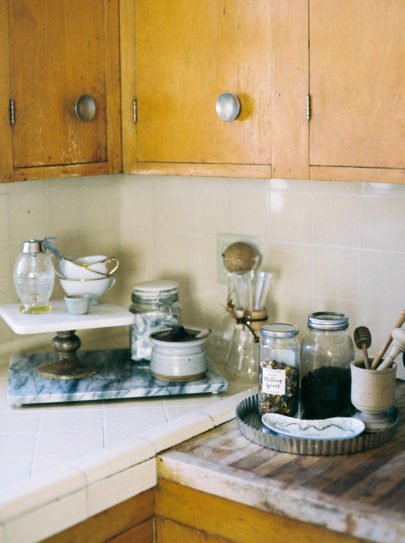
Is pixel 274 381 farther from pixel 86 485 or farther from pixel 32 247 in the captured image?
pixel 32 247

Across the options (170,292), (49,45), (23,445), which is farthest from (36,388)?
(49,45)

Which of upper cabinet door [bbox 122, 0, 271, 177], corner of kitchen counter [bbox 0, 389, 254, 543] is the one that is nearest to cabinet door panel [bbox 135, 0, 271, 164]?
upper cabinet door [bbox 122, 0, 271, 177]

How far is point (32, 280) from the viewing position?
1.97 m

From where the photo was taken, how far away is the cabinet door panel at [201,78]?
5.53 ft

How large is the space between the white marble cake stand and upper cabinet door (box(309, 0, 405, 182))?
65 centimetres

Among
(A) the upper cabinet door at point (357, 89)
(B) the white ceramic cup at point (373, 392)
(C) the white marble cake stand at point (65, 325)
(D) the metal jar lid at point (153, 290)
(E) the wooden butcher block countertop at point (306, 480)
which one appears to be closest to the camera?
(E) the wooden butcher block countertop at point (306, 480)

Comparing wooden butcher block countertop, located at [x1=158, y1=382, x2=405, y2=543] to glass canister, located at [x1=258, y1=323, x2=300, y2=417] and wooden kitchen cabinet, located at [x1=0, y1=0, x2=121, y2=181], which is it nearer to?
glass canister, located at [x1=258, y1=323, x2=300, y2=417]

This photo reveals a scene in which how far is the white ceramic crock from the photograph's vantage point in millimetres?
1883

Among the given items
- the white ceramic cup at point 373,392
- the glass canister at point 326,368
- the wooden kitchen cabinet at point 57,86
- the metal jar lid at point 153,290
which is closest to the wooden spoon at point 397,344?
Result: the white ceramic cup at point 373,392

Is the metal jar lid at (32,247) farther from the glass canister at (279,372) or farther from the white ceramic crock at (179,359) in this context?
the glass canister at (279,372)

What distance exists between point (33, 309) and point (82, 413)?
357 millimetres

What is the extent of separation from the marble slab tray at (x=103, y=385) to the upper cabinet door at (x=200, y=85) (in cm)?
52

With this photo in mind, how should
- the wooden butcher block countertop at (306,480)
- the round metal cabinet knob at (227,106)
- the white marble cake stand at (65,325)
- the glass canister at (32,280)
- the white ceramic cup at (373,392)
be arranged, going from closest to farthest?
the wooden butcher block countertop at (306,480), the white ceramic cup at (373,392), the round metal cabinet knob at (227,106), the white marble cake stand at (65,325), the glass canister at (32,280)

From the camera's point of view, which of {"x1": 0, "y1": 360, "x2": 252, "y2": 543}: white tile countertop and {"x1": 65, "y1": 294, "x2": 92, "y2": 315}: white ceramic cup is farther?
{"x1": 65, "y1": 294, "x2": 92, "y2": 315}: white ceramic cup
